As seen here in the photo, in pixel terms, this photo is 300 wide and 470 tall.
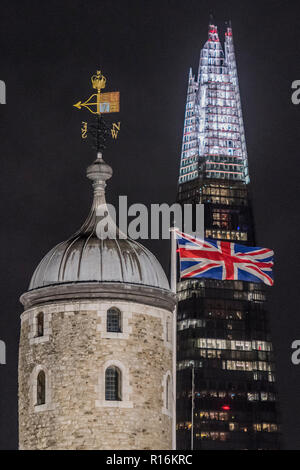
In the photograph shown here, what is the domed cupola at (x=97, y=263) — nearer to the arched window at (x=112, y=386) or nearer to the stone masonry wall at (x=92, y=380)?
the stone masonry wall at (x=92, y=380)

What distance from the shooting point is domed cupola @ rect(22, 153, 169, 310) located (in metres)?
68.5

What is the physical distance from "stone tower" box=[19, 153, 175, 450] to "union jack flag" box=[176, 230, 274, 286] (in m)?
5.41

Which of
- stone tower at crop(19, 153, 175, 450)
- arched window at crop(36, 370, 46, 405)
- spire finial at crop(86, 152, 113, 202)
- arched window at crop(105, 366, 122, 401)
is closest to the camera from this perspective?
stone tower at crop(19, 153, 175, 450)

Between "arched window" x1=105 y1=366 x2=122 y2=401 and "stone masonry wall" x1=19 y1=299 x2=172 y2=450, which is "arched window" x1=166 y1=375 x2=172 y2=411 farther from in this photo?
"arched window" x1=105 y1=366 x2=122 y2=401

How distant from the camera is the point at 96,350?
219ft

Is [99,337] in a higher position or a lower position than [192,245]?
lower

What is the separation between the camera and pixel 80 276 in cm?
6844

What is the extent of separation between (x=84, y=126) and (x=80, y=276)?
963 centimetres

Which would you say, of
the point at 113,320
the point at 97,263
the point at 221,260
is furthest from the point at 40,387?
the point at 221,260

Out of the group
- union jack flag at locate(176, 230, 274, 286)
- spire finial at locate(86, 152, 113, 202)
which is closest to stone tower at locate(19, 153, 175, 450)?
spire finial at locate(86, 152, 113, 202)

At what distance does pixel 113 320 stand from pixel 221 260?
1071 centimetres

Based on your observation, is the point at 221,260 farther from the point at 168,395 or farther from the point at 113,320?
the point at 113,320
